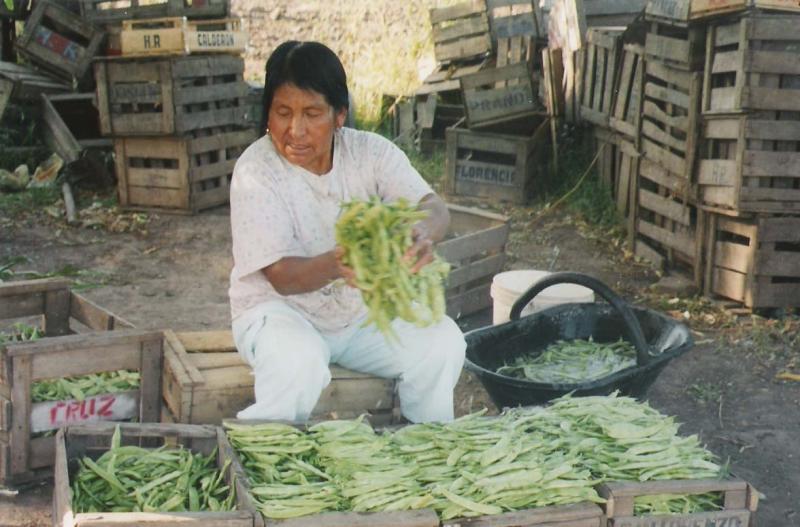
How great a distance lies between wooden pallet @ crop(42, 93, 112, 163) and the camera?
10844 mm

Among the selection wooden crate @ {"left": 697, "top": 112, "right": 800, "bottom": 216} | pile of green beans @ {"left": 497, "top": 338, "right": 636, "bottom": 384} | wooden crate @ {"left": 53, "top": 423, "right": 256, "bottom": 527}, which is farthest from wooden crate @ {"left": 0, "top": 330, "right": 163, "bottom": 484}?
wooden crate @ {"left": 697, "top": 112, "right": 800, "bottom": 216}

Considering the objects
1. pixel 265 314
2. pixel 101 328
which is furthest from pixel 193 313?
pixel 265 314

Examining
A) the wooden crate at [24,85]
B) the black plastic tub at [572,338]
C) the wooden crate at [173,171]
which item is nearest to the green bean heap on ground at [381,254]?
the black plastic tub at [572,338]

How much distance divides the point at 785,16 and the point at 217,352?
4.52 meters

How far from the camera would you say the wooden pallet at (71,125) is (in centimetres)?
1084

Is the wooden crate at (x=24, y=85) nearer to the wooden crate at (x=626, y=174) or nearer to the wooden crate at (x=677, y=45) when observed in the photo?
the wooden crate at (x=626, y=174)

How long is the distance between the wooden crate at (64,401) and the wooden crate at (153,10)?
23.2 feet

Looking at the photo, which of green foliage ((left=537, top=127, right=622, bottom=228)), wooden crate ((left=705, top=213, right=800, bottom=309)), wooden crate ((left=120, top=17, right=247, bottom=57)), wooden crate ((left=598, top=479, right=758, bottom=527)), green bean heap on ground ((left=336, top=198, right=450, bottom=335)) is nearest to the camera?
wooden crate ((left=598, top=479, right=758, bottom=527))

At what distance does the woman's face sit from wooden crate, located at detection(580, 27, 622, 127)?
613cm

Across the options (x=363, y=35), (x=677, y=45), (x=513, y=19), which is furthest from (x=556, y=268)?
(x=363, y=35)

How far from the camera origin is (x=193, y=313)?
24.5 ft

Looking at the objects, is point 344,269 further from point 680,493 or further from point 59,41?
point 59,41

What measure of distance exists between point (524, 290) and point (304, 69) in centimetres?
220

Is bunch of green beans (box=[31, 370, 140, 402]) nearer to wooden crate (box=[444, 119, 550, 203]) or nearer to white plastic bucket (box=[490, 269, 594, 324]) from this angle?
white plastic bucket (box=[490, 269, 594, 324])
